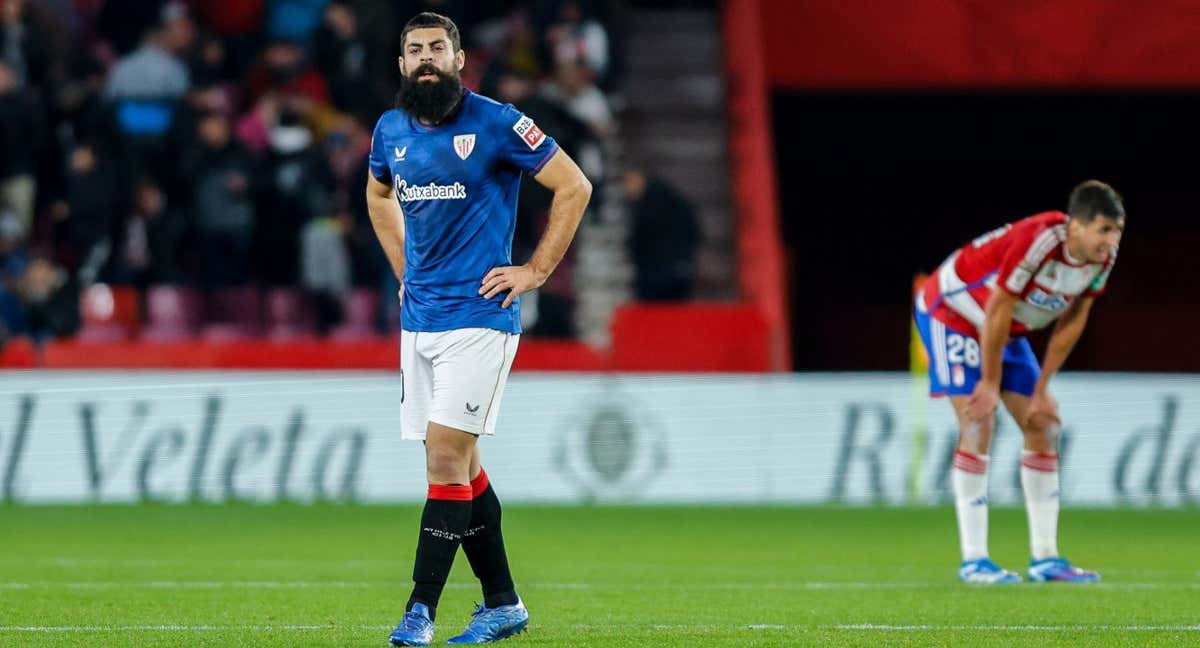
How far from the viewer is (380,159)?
7.08 meters

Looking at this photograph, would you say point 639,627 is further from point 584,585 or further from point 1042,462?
point 1042,462

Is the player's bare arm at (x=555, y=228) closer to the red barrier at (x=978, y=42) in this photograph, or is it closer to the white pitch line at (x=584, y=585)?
the white pitch line at (x=584, y=585)

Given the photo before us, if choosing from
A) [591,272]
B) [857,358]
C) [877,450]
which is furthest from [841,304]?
[877,450]

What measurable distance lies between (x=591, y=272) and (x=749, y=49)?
3.00m

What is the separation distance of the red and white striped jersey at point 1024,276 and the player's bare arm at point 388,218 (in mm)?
3217

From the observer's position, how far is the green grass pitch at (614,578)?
23.7 feet

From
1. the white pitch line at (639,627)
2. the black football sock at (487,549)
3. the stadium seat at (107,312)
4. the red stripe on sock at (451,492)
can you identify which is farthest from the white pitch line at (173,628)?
the stadium seat at (107,312)

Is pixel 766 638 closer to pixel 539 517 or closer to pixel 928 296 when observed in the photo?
pixel 928 296

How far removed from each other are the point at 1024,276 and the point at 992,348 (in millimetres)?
374

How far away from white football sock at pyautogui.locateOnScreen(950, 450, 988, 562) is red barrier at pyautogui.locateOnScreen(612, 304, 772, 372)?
6.05m

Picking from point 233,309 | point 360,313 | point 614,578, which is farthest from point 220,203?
point 614,578

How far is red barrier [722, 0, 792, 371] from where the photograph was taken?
57.1 feet

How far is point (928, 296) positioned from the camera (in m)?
10.2

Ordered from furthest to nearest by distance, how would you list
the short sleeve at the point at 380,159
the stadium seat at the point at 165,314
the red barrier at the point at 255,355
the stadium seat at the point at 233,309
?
the stadium seat at the point at 233,309 → the stadium seat at the point at 165,314 → the red barrier at the point at 255,355 → the short sleeve at the point at 380,159
